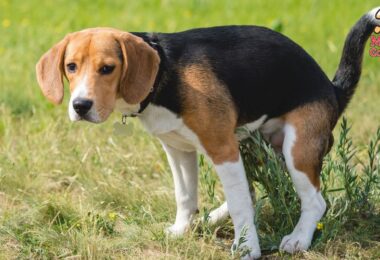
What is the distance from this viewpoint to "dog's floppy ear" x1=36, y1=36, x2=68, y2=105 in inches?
177

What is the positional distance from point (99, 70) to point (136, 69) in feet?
0.66

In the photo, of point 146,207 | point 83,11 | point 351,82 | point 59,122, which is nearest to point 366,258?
point 351,82

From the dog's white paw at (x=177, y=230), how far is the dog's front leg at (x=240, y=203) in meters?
0.44

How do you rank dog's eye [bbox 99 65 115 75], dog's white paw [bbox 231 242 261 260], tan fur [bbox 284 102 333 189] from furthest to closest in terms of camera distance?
1. tan fur [bbox 284 102 333 189]
2. dog's white paw [bbox 231 242 261 260]
3. dog's eye [bbox 99 65 115 75]

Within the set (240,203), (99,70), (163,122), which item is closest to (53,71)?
(99,70)

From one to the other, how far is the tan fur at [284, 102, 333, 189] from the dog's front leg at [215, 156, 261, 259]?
353 millimetres

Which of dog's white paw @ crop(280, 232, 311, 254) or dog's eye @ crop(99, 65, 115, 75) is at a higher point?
dog's eye @ crop(99, 65, 115, 75)

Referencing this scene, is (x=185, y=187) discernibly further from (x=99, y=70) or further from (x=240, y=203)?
(x=99, y=70)

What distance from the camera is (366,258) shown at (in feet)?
15.6

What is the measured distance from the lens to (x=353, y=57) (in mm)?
5090

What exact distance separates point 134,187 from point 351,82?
1.61 metres

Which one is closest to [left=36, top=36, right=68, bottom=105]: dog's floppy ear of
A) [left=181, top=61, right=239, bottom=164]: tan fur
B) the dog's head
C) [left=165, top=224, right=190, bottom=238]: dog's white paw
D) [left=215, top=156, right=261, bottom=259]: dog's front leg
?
the dog's head

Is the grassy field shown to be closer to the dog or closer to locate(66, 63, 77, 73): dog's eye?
the dog

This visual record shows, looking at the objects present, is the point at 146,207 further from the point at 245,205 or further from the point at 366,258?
the point at 366,258
